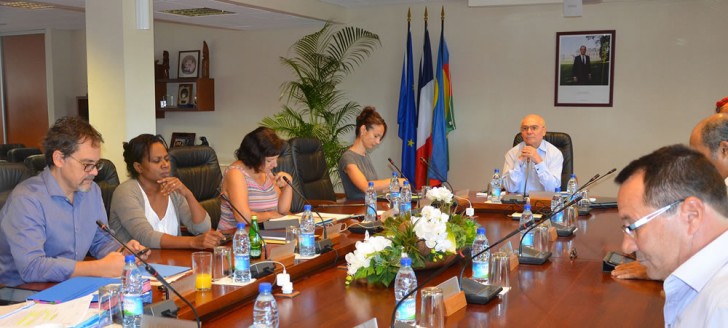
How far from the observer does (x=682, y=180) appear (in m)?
1.50

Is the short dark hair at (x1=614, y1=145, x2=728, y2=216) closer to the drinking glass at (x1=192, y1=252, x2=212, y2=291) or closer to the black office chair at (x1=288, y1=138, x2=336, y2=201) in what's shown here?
the drinking glass at (x1=192, y1=252, x2=212, y2=291)

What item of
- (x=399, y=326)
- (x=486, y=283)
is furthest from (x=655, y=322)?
(x=399, y=326)

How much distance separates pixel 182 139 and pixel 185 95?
0.53m

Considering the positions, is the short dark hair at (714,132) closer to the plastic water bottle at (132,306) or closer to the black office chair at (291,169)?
the plastic water bottle at (132,306)

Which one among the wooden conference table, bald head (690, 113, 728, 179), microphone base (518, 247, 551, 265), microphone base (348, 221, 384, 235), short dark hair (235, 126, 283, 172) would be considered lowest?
the wooden conference table

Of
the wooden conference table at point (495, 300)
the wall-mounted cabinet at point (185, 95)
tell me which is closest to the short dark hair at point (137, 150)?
the wooden conference table at point (495, 300)

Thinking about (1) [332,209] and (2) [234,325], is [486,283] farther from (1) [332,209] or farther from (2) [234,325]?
(1) [332,209]

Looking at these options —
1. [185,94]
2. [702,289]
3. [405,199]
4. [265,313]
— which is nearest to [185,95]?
[185,94]

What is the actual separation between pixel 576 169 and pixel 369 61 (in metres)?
2.35

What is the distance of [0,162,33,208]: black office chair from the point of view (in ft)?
9.59

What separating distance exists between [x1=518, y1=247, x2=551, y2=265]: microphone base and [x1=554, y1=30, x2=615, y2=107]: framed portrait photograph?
4050 millimetres

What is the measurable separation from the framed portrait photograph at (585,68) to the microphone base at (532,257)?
405 cm

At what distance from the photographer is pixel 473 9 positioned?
7.05m

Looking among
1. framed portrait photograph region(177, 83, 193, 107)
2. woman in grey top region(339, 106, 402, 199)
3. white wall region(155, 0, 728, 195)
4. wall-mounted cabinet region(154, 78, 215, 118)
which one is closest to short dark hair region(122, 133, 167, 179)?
woman in grey top region(339, 106, 402, 199)
